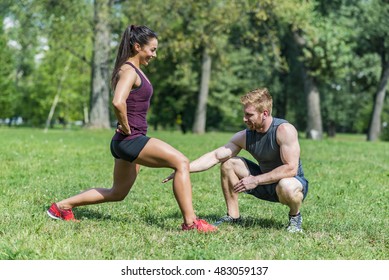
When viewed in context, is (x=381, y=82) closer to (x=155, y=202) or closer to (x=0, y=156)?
(x=0, y=156)

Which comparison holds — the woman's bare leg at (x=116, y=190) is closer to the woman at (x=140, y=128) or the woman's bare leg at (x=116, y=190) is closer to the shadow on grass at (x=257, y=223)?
the woman at (x=140, y=128)

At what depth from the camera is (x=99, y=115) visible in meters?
31.7

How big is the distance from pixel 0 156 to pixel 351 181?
27.3 feet

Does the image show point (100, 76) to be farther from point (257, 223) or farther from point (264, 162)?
point (264, 162)

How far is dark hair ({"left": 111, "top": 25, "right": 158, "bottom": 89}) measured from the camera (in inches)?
245

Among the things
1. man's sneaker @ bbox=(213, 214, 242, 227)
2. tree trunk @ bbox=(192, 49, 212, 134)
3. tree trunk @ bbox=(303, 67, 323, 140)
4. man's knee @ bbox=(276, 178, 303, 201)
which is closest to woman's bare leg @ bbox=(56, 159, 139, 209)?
man's sneaker @ bbox=(213, 214, 242, 227)

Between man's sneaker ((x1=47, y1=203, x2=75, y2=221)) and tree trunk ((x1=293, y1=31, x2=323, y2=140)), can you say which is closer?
man's sneaker ((x1=47, y1=203, x2=75, y2=221))

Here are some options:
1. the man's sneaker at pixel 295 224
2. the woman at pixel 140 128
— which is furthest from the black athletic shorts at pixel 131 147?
the man's sneaker at pixel 295 224

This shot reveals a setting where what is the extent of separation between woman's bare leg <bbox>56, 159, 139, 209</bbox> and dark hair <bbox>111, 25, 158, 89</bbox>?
1.02m

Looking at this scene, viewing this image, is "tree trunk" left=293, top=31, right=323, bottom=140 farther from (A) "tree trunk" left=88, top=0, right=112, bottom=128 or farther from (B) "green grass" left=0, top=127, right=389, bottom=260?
(B) "green grass" left=0, top=127, right=389, bottom=260

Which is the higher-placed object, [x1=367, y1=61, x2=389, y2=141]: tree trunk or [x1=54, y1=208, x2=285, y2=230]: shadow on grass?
[x1=367, y1=61, x2=389, y2=141]: tree trunk

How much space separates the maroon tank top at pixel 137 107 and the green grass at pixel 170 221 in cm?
110
